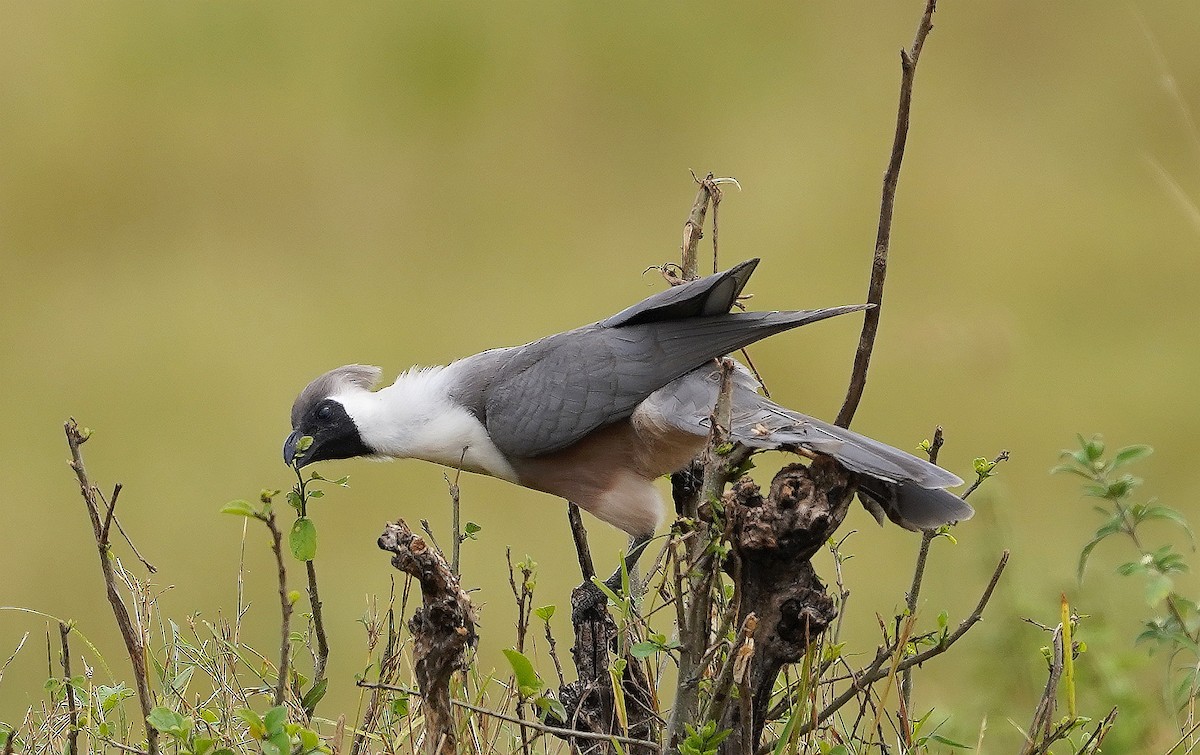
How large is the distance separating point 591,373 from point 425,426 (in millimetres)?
399

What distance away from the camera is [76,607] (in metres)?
4.91

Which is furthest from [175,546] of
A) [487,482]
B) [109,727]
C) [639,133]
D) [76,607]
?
[109,727]

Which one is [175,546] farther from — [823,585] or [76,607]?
[823,585]

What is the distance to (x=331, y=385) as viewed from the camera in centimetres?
284

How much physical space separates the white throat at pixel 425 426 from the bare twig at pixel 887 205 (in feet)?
3.01

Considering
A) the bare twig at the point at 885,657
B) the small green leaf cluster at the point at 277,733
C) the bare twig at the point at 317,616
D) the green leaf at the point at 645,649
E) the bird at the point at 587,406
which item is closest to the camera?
the small green leaf cluster at the point at 277,733

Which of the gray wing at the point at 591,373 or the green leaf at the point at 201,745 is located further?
the gray wing at the point at 591,373

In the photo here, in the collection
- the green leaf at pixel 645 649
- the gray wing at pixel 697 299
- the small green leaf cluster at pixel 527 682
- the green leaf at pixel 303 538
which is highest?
the gray wing at pixel 697 299

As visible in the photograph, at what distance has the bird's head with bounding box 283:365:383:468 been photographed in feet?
9.11

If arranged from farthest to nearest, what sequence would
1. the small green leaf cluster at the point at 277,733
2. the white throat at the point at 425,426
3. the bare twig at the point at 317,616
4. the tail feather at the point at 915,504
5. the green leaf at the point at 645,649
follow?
the white throat at the point at 425,426 < the tail feather at the point at 915,504 < the bare twig at the point at 317,616 < the green leaf at the point at 645,649 < the small green leaf cluster at the point at 277,733

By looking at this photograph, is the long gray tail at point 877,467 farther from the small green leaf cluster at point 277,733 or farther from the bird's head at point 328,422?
the bird's head at point 328,422

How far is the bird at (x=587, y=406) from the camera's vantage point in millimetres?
2396

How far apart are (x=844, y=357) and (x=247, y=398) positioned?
258 cm

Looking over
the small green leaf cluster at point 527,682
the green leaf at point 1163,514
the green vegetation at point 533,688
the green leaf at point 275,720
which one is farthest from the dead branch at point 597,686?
the green leaf at point 1163,514
